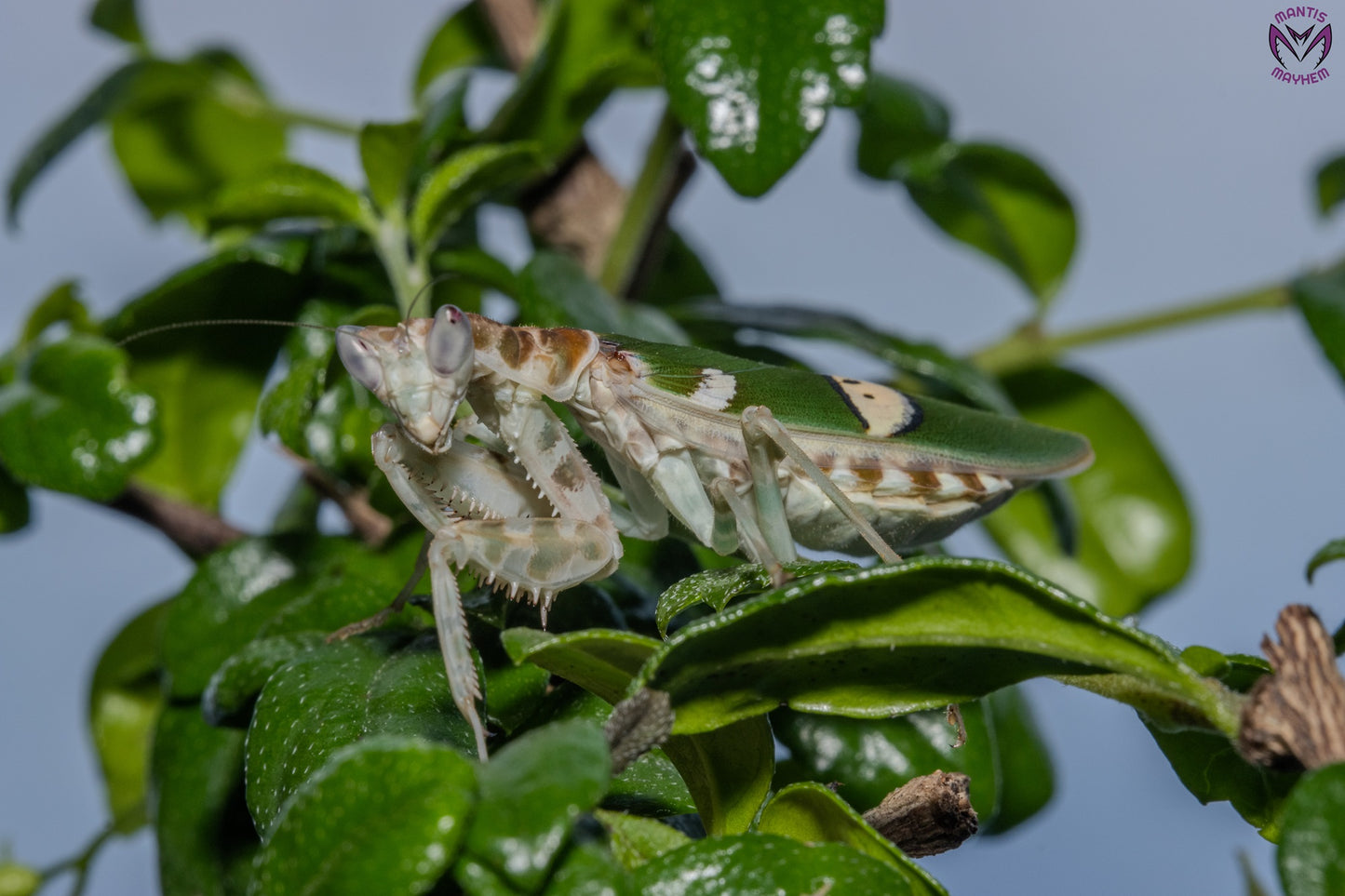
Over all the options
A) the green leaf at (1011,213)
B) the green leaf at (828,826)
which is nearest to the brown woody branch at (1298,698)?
the green leaf at (828,826)

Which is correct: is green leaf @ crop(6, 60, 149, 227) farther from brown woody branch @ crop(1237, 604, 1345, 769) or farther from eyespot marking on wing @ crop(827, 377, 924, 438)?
brown woody branch @ crop(1237, 604, 1345, 769)

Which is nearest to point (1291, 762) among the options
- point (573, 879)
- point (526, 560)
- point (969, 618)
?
point (969, 618)

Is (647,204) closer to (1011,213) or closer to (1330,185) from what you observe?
(1011,213)

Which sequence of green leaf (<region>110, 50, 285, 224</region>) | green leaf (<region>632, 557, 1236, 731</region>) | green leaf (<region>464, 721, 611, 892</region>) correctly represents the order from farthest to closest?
green leaf (<region>110, 50, 285, 224</region>) → green leaf (<region>632, 557, 1236, 731</region>) → green leaf (<region>464, 721, 611, 892</region>)

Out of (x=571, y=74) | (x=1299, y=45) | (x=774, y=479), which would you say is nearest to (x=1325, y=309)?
(x=1299, y=45)

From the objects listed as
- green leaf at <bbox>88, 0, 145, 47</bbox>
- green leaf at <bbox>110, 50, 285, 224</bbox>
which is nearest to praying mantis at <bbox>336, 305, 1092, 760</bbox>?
green leaf at <bbox>110, 50, 285, 224</bbox>
